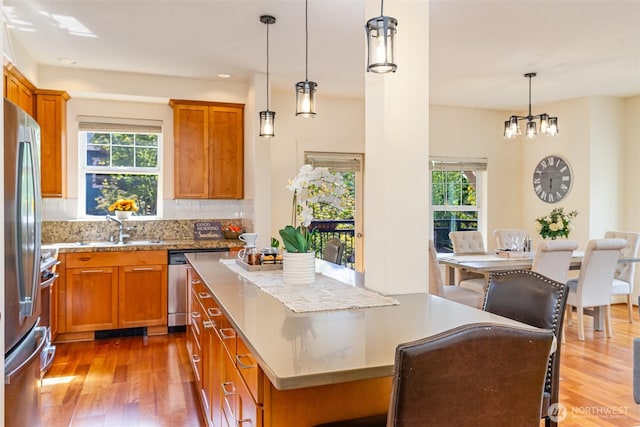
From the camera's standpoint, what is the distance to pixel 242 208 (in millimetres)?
5324

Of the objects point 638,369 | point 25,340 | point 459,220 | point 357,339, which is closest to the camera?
point 357,339

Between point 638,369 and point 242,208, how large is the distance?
4.31 metres

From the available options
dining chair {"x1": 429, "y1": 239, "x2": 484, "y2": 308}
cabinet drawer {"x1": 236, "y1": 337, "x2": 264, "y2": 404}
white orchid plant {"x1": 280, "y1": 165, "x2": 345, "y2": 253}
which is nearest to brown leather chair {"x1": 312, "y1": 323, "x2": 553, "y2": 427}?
cabinet drawer {"x1": 236, "y1": 337, "x2": 264, "y2": 404}

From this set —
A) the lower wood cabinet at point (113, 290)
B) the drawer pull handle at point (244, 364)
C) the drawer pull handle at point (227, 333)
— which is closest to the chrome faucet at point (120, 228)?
the lower wood cabinet at point (113, 290)

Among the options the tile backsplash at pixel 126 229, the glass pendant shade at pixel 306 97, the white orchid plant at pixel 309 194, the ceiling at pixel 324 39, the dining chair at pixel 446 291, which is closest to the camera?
the white orchid plant at pixel 309 194

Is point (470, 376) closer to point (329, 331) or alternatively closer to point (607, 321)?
point (329, 331)

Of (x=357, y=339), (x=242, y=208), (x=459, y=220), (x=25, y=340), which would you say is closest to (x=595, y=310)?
(x=459, y=220)

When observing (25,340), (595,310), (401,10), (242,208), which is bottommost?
(595,310)

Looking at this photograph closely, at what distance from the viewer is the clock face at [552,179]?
19.8 feet

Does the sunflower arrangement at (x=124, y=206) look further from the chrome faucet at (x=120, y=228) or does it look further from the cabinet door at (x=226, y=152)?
the cabinet door at (x=226, y=152)

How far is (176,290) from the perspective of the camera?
4.58 m

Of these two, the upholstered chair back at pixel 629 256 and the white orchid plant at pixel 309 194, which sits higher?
the white orchid plant at pixel 309 194

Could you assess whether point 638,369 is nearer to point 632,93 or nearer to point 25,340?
point 25,340

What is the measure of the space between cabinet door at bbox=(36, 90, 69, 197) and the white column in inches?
148
